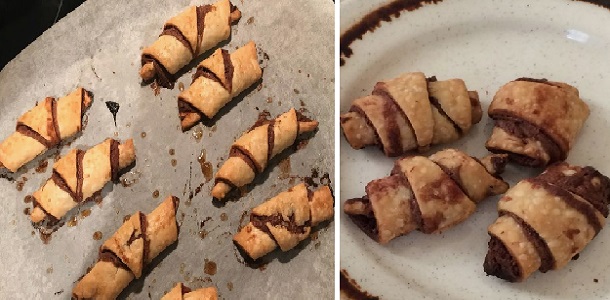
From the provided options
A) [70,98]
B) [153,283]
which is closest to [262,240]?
[153,283]

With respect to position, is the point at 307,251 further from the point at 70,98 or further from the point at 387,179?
the point at 70,98

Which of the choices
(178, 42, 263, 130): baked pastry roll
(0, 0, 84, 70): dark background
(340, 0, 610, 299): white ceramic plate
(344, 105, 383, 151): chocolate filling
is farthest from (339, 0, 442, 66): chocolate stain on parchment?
(0, 0, 84, 70): dark background

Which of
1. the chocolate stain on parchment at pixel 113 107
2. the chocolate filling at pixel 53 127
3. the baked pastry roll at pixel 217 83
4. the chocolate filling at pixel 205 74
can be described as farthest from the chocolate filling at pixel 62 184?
the chocolate filling at pixel 205 74

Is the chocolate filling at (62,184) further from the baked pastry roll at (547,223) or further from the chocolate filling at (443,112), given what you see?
the baked pastry roll at (547,223)

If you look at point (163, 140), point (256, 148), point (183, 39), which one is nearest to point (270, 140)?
point (256, 148)

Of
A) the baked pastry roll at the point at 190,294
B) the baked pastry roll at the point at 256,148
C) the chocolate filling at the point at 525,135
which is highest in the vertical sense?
the baked pastry roll at the point at 256,148

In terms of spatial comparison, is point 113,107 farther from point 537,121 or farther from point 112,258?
point 537,121

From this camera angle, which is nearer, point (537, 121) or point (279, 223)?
point (537, 121)
